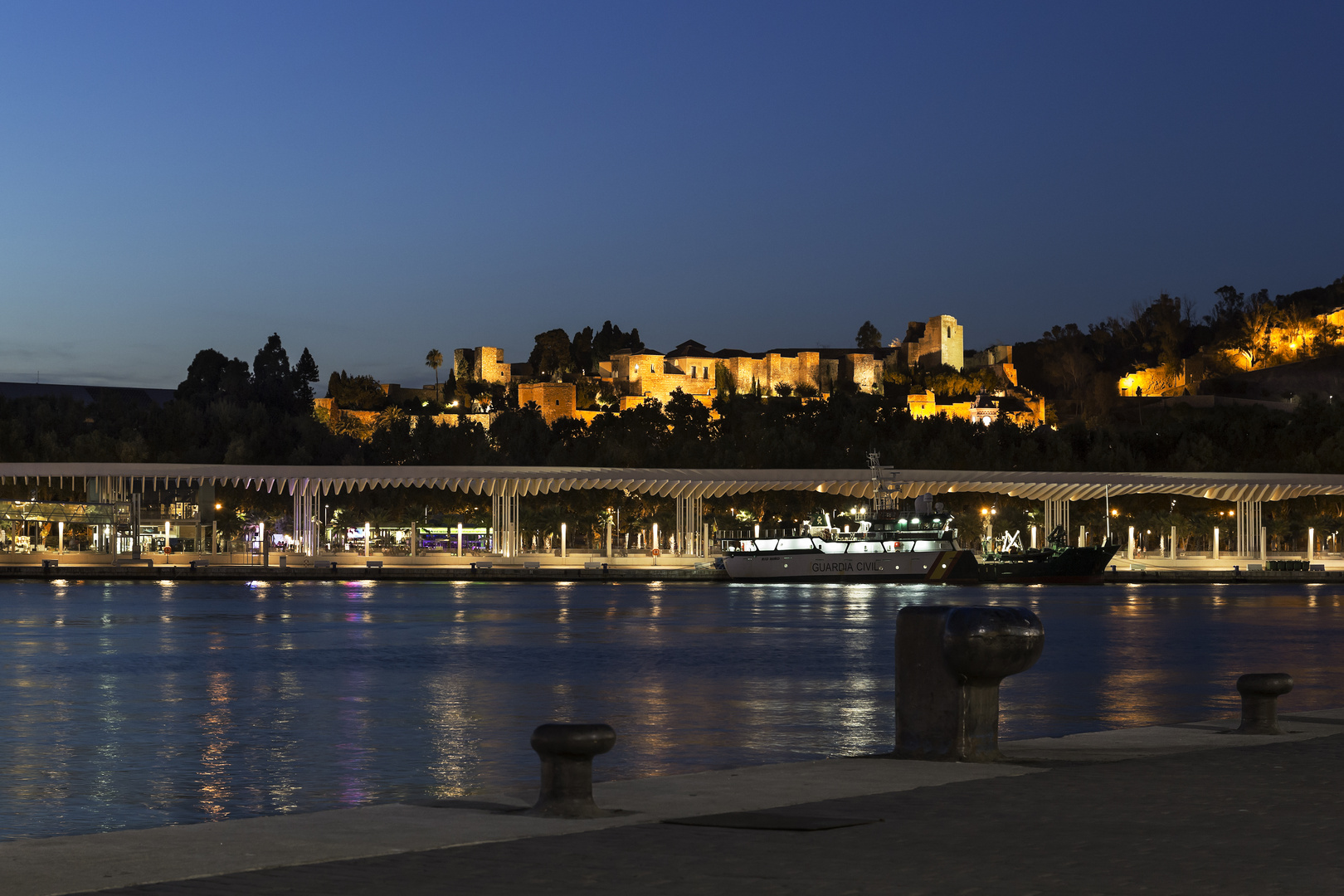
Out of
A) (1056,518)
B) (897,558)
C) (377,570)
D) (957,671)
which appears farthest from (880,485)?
(957,671)

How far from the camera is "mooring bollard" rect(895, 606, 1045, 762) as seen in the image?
13.6 meters

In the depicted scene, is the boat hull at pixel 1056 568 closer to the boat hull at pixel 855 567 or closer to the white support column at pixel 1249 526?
the boat hull at pixel 855 567

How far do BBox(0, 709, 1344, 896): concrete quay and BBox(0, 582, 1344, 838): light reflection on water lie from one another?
4.03 m

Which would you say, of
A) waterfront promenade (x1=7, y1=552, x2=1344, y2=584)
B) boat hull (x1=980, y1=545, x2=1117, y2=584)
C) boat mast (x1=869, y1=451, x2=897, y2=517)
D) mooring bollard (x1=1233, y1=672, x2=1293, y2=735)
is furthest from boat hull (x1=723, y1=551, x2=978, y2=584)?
mooring bollard (x1=1233, y1=672, x2=1293, y2=735)

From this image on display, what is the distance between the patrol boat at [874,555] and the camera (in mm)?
88688

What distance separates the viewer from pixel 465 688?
30.6m

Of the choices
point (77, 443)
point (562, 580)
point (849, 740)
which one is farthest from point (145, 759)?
point (77, 443)

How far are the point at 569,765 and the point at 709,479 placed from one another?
8477cm

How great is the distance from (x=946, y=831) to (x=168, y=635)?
40986 millimetres

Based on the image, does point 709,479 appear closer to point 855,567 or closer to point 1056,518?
point 855,567

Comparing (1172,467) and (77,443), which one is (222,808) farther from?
(1172,467)

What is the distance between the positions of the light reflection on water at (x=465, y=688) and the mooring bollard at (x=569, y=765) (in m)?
A: 4.31

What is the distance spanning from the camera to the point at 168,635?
4819 cm

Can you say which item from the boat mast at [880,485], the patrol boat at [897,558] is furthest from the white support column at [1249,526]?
the boat mast at [880,485]
